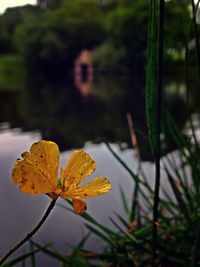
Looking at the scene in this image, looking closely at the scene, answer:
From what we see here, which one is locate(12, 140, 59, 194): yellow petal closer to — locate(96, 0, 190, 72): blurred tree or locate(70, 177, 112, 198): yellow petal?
locate(70, 177, 112, 198): yellow petal

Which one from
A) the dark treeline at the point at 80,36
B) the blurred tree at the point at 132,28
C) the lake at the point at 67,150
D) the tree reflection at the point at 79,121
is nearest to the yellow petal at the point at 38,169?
the lake at the point at 67,150

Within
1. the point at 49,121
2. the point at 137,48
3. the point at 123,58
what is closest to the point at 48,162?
the point at 49,121

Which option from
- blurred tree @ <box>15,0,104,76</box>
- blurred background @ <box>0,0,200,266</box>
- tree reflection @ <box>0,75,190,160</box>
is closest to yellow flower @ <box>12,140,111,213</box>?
blurred background @ <box>0,0,200,266</box>

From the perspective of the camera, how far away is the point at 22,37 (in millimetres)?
18359

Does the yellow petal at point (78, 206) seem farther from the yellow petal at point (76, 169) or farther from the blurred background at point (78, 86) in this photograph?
the blurred background at point (78, 86)

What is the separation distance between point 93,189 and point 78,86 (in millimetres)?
11930

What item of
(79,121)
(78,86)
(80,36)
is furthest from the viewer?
(80,36)

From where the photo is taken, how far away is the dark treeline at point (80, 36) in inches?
658

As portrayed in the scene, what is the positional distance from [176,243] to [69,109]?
6004mm

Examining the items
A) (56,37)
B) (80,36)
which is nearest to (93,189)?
(56,37)

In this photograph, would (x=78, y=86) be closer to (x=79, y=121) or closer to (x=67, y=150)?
(x=79, y=121)

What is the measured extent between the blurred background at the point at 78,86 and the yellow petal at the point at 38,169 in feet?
0.43

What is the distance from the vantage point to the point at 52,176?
0.61 ft

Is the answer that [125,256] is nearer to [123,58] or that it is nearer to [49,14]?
[123,58]
